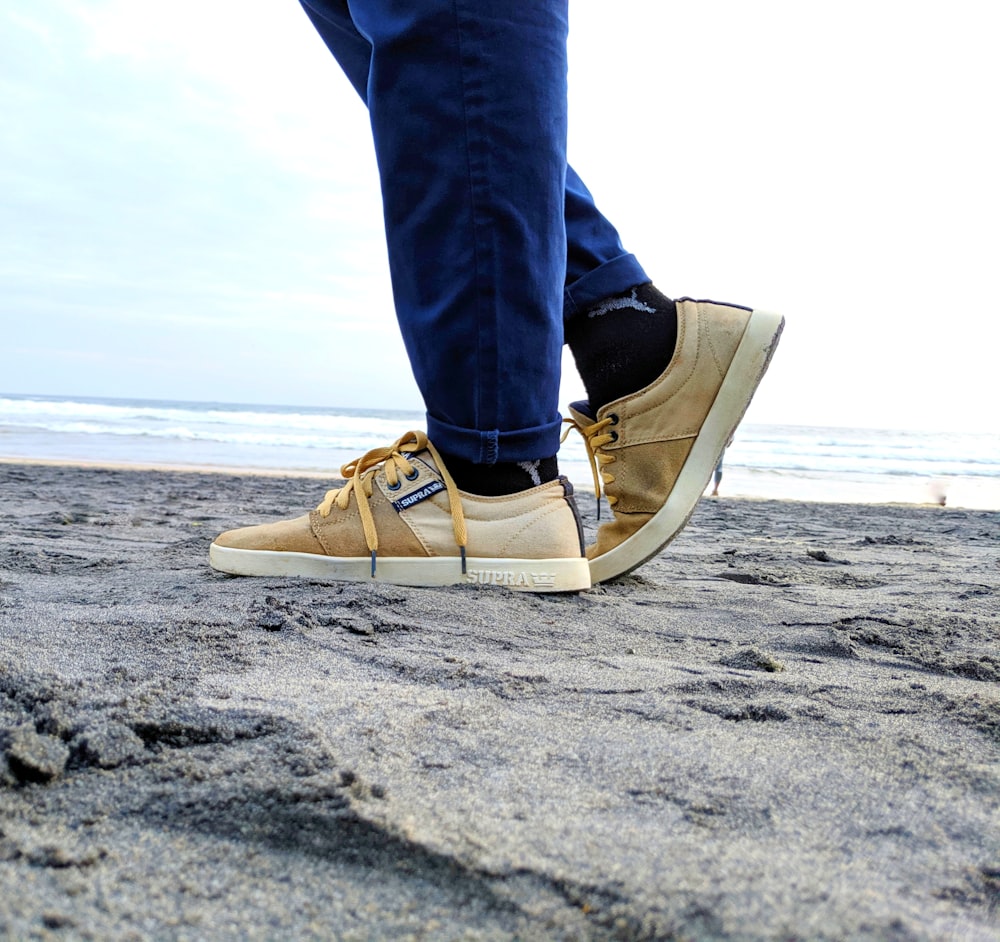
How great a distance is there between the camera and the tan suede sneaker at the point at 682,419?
61.3 inches

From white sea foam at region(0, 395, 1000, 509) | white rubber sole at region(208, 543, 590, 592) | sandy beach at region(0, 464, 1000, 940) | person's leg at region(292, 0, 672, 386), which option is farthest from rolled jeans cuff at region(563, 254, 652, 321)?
white sea foam at region(0, 395, 1000, 509)

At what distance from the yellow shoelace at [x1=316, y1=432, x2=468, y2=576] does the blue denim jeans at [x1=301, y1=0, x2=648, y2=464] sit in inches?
3.2

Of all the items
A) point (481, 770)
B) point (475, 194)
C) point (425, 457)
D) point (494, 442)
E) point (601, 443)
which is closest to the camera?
point (481, 770)

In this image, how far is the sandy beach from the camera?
49 cm

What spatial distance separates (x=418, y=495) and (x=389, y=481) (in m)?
0.07

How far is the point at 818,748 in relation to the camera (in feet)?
2.46

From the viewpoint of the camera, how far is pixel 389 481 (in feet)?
5.02

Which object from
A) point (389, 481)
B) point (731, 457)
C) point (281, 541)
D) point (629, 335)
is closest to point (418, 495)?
point (389, 481)

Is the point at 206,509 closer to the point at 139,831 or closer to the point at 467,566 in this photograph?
the point at 467,566

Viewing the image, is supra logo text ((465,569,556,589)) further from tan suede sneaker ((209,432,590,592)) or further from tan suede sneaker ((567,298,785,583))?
tan suede sneaker ((567,298,785,583))

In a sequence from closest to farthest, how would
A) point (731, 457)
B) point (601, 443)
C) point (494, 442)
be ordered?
point (494, 442) < point (601, 443) < point (731, 457)

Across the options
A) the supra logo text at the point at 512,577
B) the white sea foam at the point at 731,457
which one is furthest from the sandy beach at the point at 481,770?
the white sea foam at the point at 731,457

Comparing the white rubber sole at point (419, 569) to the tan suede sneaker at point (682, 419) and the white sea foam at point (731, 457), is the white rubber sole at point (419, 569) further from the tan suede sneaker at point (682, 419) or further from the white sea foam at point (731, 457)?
the white sea foam at point (731, 457)

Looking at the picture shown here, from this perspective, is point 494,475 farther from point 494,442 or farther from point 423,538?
point 423,538
